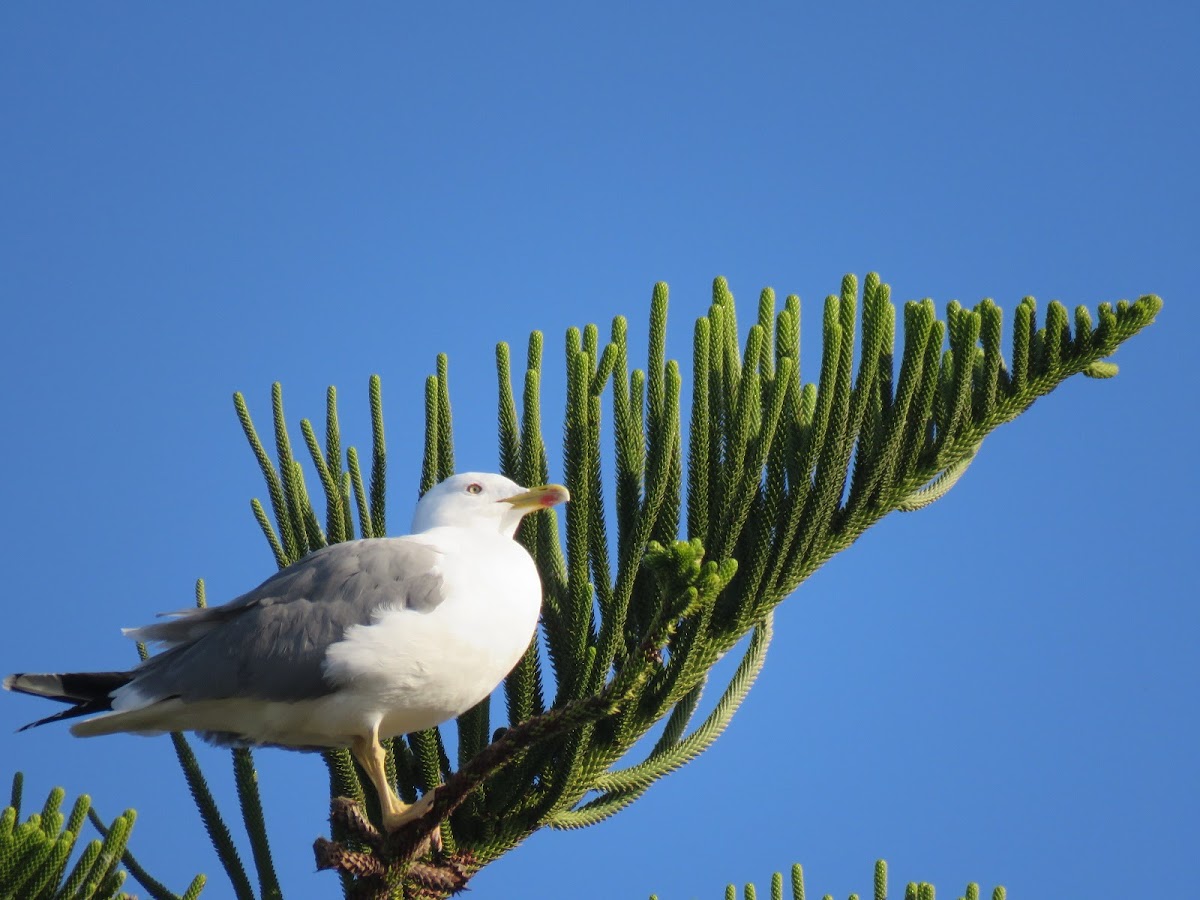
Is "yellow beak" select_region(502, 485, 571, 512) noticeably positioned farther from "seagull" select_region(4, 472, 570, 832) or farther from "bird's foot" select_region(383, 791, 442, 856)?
"bird's foot" select_region(383, 791, 442, 856)

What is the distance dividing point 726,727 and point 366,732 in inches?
51.3

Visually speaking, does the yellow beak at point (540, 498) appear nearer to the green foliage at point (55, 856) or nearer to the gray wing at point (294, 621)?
the gray wing at point (294, 621)

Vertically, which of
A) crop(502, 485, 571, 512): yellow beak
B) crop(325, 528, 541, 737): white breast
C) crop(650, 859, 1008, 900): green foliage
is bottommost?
crop(650, 859, 1008, 900): green foliage

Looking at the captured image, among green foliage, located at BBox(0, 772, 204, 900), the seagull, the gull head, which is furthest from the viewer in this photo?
the gull head

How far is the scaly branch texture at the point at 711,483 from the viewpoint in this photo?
4.80 m

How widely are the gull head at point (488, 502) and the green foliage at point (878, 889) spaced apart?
1.41m

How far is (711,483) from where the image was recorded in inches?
194

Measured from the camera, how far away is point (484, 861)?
4820 millimetres

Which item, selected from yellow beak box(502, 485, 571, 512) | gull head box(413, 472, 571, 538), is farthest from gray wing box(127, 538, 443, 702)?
yellow beak box(502, 485, 571, 512)

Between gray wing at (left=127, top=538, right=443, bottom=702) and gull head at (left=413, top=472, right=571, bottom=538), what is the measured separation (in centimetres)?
24

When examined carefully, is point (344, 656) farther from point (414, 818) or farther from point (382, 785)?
point (414, 818)

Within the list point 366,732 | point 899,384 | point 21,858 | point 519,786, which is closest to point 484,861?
point 519,786

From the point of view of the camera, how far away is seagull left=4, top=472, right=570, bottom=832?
4.64 m

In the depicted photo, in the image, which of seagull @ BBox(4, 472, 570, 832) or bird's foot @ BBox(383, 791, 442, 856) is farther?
seagull @ BBox(4, 472, 570, 832)
